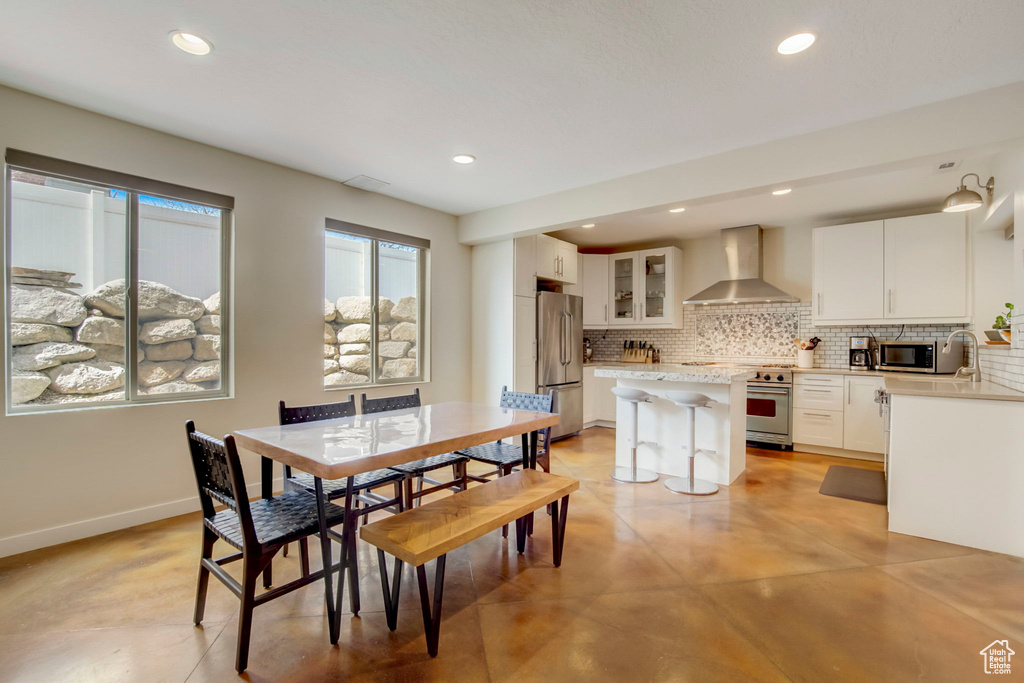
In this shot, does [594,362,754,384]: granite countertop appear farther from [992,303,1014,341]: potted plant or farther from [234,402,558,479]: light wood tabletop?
[992,303,1014,341]: potted plant

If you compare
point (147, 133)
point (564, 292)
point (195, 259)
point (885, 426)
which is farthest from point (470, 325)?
point (885, 426)

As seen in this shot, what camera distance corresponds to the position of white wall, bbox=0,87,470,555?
2586 millimetres

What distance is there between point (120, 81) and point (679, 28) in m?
2.84

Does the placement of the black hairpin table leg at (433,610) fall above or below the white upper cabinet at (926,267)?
below

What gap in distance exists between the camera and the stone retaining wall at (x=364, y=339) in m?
4.02

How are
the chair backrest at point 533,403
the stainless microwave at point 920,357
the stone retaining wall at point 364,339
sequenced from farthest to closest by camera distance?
the stainless microwave at point 920,357 < the stone retaining wall at point 364,339 < the chair backrest at point 533,403

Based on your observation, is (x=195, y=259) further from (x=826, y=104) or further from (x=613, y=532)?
(x=826, y=104)

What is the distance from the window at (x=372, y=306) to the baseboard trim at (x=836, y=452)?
411 centimetres

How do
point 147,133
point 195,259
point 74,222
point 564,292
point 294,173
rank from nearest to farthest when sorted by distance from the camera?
point 74,222 < point 147,133 < point 195,259 < point 294,173 < point 564,292

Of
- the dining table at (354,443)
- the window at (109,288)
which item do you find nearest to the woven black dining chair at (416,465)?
the dining table at (354,443)

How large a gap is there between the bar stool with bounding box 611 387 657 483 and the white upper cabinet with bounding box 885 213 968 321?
9.29 feet

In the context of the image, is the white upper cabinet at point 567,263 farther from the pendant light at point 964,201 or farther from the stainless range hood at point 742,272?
the pendant light at point 964,201

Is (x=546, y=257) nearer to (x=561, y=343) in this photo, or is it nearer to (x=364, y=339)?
(x=561, y=343)

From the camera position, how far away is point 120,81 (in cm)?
243
